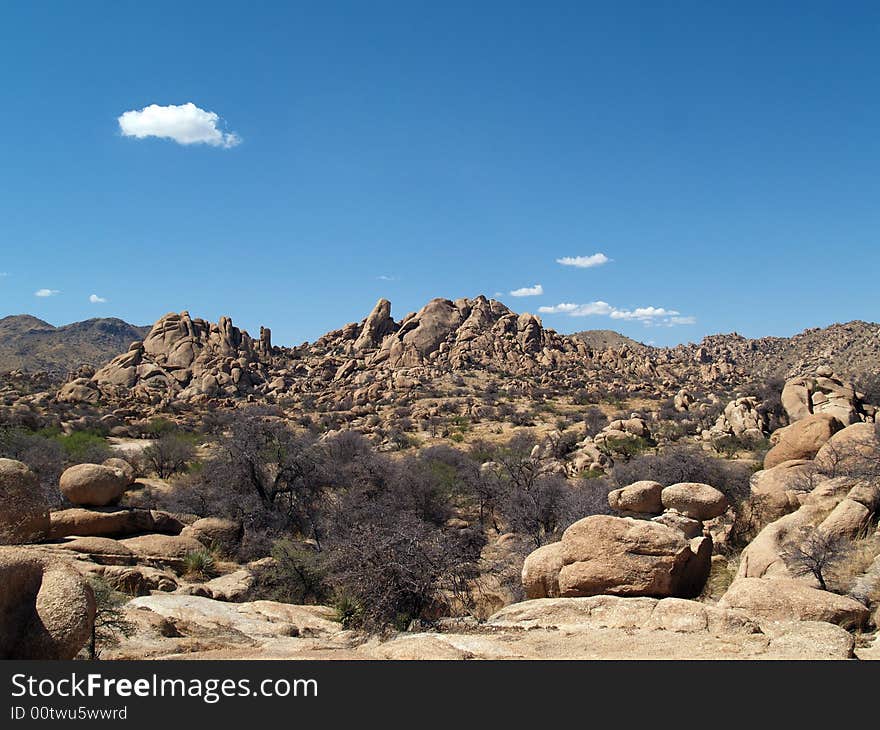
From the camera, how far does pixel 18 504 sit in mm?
10805

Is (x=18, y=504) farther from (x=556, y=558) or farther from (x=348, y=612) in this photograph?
(x=556, y=558)

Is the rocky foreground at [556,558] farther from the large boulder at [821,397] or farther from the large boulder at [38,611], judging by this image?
the large boulder at [821,397]

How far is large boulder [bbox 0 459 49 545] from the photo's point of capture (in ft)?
34.5

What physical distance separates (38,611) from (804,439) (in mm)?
20570

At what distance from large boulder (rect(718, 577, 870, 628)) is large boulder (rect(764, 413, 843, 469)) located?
1129 centimetres

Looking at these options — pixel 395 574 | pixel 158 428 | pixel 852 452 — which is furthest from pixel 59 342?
pixel 852 452

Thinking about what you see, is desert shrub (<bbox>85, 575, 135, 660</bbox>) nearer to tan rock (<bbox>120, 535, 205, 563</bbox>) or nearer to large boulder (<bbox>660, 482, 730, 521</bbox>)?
tan rock (<bbox>120, 535, 205, 563</bbox>)

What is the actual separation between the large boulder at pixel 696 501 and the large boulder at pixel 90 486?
1522 centimetres

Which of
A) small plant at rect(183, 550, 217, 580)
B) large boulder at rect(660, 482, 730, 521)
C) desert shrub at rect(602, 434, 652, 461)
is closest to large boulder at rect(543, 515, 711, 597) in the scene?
large boulder at rect(660, 482, 730, 521)

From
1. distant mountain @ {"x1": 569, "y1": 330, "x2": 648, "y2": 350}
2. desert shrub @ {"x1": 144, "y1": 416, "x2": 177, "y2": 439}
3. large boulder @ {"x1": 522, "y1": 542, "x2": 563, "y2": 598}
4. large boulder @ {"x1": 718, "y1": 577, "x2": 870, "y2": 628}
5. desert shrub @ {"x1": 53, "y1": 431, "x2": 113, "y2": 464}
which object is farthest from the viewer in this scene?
distant mountain @ {"x1": 569, "y1": 330, "x2": 648, "y2": 350}

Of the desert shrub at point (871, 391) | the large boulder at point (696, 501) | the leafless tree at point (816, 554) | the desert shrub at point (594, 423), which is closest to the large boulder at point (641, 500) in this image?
the large boulder at point (696, 501)

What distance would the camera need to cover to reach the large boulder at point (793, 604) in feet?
Result: 25.9
